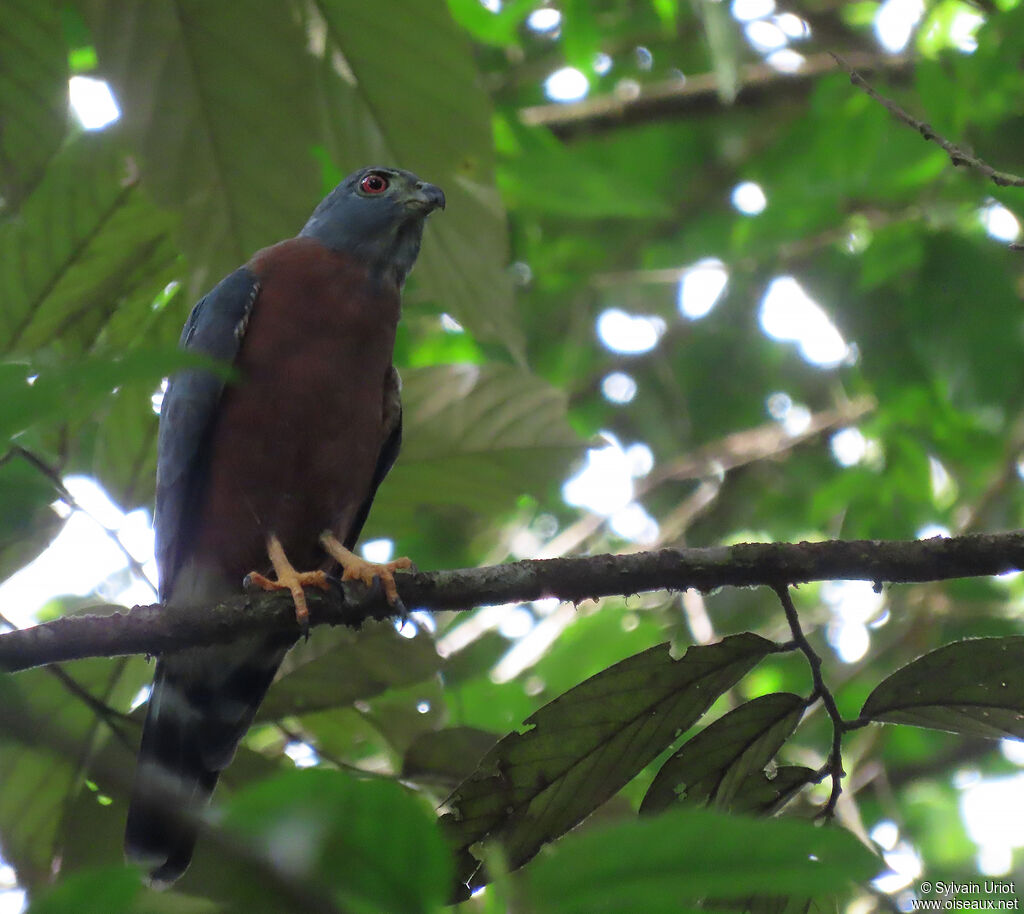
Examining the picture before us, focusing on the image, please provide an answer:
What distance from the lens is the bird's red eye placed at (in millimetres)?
4781

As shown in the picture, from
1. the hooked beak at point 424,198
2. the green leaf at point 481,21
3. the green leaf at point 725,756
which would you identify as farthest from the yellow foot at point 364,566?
the green leaf at point 481,21

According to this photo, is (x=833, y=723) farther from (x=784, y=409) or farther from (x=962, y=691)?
(x=784, y=409)

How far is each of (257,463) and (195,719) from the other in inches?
35.9

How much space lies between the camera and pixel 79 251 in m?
3.53

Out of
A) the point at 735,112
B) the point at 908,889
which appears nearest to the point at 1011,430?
the point at 735,112

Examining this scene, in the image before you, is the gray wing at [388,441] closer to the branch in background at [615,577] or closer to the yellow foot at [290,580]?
the yellow foot at [290,580]

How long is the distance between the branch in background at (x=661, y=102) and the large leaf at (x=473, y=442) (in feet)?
13.4

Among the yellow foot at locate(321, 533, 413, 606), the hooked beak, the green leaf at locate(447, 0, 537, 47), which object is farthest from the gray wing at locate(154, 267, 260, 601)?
the green leaf at locate(447, 0, 537, 47)

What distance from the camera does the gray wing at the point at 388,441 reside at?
4238mm

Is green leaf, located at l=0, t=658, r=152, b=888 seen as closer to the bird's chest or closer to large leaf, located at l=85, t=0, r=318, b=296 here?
the bird's chest

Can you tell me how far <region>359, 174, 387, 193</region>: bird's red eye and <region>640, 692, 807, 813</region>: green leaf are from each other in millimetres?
3176

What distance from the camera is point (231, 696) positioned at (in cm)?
399

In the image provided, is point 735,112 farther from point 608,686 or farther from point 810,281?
point 608,686

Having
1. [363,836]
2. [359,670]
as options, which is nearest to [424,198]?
[359,670]
